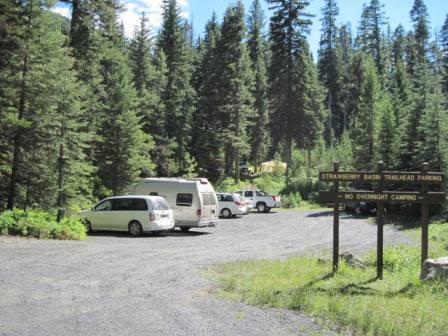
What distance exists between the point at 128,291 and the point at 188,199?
13216 mm

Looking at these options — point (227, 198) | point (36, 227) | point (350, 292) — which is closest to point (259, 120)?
point (227, 198)

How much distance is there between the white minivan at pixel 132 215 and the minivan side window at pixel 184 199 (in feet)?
4.54

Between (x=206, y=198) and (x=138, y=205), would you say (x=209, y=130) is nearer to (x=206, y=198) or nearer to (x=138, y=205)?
(x=206, y=198)

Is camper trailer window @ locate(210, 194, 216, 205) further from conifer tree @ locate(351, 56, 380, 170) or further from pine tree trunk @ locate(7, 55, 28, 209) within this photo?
conifer tree @ locate(351, 56, 380, 170)

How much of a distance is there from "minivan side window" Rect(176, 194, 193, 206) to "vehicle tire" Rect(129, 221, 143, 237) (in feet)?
8.58

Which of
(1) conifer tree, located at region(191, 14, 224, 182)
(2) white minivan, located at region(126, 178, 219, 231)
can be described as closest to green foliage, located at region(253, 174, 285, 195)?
(1) conifer tree, located at region(191, 14, 224, 182)

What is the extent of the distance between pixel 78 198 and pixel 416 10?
8560cm

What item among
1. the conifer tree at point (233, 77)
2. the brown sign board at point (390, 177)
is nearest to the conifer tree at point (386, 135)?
the conifer tree at point (233, 77)

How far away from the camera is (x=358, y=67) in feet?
228

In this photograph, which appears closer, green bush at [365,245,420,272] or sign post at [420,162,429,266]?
sign post at [420,162,429,266]

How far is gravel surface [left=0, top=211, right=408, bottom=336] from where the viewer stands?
22.3 feet

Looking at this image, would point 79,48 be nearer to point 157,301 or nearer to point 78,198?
point 78,198

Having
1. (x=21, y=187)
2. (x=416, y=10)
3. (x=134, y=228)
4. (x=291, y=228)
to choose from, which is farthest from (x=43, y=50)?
(x=416, y=10)

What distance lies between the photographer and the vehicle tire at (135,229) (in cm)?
2034
